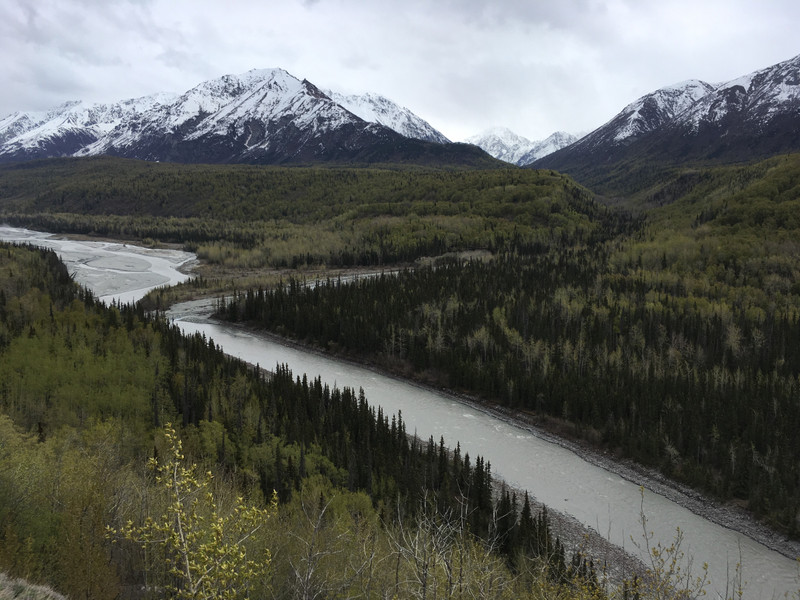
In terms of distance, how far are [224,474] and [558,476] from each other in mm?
26034

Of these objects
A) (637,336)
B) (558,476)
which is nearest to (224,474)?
(558,476)

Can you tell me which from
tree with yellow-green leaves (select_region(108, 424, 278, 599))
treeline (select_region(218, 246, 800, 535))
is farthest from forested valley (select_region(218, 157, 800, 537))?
tree with yellow-green leaves (select_region(108, 424, 278, 599))

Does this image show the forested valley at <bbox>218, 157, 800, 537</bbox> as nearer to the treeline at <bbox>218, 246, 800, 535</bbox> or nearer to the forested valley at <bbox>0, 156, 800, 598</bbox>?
the treeline at <bbox>218, 246, 800, 535</bbox>

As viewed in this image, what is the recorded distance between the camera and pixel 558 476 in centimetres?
4322

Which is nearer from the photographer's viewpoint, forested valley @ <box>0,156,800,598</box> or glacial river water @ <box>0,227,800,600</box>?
forested valley @ <box>0,156,800,598</box>

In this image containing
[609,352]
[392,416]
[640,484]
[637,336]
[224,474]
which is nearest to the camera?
[224,474]

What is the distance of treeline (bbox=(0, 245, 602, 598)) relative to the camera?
14.8 metres

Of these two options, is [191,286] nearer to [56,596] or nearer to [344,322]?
[344,322]

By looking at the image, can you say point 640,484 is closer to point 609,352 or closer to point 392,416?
point 392,416

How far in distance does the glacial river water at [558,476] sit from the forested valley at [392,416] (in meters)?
2.81

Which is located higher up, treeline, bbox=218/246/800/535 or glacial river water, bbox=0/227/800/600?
treeline, bbox=218/246/800/535

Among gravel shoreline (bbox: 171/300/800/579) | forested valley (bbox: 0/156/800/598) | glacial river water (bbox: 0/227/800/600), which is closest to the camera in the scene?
forested valley (bbox: 0/156/800/598)

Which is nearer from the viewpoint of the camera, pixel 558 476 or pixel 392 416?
pixel 558 476

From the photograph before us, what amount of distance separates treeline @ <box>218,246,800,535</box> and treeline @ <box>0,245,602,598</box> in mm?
14252
